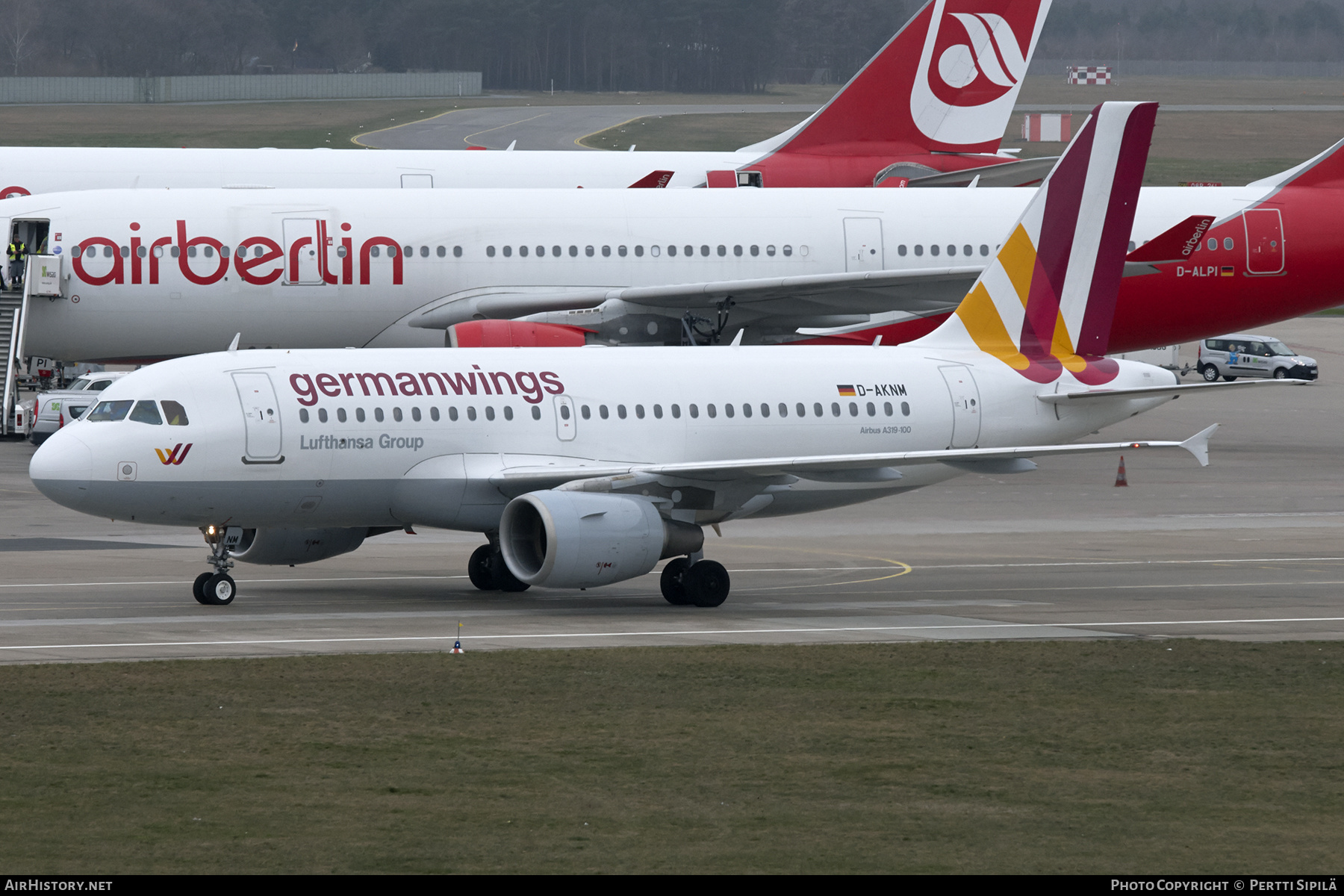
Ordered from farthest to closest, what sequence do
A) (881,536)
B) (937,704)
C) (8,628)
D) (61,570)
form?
(881,536), (61,570), (8,628), (937,704)

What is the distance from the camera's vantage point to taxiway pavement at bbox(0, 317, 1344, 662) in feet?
89.1

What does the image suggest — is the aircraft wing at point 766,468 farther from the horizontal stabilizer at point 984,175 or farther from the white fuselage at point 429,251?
the horizontal stabilizer at point 984,175

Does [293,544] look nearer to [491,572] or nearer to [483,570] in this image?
[483,570]

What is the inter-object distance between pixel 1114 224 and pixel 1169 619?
29.8 feet

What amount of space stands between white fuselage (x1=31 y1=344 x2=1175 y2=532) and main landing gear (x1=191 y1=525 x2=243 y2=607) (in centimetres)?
46

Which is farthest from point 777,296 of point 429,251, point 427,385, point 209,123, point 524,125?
point 209,123

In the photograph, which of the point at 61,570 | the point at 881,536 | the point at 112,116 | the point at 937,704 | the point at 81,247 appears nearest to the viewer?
the point at 937,704

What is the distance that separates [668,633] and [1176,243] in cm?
2040

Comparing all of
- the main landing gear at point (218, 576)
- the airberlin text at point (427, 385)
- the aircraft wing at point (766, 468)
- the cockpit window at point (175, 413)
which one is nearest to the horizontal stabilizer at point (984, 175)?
the aircraft wing at point (766, 468)

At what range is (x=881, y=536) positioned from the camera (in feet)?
130

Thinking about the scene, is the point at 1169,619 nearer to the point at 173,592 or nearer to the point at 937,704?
the point at 937,704

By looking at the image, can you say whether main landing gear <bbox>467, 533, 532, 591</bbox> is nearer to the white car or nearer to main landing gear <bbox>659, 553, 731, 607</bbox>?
main landing gear <bbox>659, 553, 731, 607</bbox>

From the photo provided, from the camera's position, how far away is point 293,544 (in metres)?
30.9

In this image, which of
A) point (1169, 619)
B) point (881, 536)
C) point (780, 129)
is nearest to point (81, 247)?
point (881, 536)
